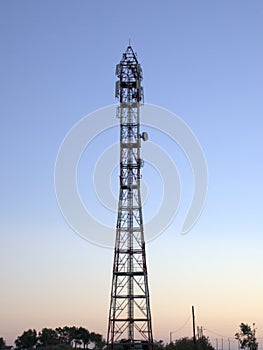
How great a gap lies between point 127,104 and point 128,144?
13.7ft

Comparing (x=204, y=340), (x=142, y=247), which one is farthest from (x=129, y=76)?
(x=204, y=340)

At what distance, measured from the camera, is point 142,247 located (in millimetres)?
50344

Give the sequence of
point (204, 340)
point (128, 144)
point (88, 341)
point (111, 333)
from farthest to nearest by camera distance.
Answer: point (88, 341)
point (204, 340)
point (128, 144)
point (111, 333)

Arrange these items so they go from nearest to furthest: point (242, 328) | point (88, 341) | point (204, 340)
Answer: point (204, 340) < point (242, 328) < point (88, 341)

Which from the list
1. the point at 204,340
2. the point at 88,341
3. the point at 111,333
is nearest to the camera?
the point at 111,333

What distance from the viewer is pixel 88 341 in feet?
415

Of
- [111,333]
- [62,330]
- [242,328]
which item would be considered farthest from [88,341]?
[111,333]

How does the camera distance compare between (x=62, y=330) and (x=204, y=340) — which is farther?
(x=62, y=330)

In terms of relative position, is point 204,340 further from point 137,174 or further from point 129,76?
point 129,76

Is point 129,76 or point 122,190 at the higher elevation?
point 129,76

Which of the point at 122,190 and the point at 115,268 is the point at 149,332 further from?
the point at 122,190

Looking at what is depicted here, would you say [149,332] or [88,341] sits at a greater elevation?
[88,341]

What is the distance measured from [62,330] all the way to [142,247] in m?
86.2

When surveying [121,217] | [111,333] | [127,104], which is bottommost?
[111,333]
